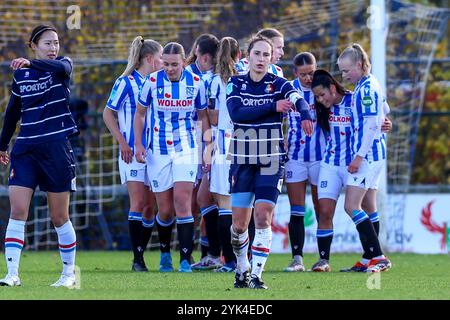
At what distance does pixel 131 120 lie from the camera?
10.9 metres

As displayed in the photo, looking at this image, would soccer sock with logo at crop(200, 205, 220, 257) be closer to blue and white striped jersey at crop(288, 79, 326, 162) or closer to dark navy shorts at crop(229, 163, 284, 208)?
blue and white striped jersey at crop(288, 79, 326, 162)

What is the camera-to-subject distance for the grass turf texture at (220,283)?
7703 millimetres

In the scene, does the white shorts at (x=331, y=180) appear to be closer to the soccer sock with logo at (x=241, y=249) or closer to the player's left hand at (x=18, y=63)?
the soccer sock with logo at (x=241, y=249)

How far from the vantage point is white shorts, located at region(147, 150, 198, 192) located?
1044 cm

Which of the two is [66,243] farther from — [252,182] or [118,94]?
[118,94]

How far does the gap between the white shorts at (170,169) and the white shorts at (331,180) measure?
4.11ft

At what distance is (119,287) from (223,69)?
2889 millimetres

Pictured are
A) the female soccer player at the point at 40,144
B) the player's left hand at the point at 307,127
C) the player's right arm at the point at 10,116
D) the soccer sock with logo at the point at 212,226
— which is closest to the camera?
the player's left hand at the point at 307,127

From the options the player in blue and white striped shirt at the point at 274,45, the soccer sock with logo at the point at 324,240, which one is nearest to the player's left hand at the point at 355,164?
the soccer sock with logo at the point at 324,240

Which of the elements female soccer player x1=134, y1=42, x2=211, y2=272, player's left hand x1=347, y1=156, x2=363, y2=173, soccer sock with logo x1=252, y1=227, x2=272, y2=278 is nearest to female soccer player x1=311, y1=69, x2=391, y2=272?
player's left hand x1=347, y1=156, x2=363, y2=173

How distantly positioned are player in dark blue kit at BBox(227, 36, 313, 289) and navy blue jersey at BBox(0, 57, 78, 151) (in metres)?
1.29

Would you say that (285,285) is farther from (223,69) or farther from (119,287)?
(223,69)

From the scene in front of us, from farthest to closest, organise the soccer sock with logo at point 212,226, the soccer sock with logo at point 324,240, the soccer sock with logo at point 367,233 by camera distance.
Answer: the soccer sock with logo at point 212,226 → the soccer sock with logo at point 324,240 → the soccer sock with logo at point 367,233

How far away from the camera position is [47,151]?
850 centimetres
